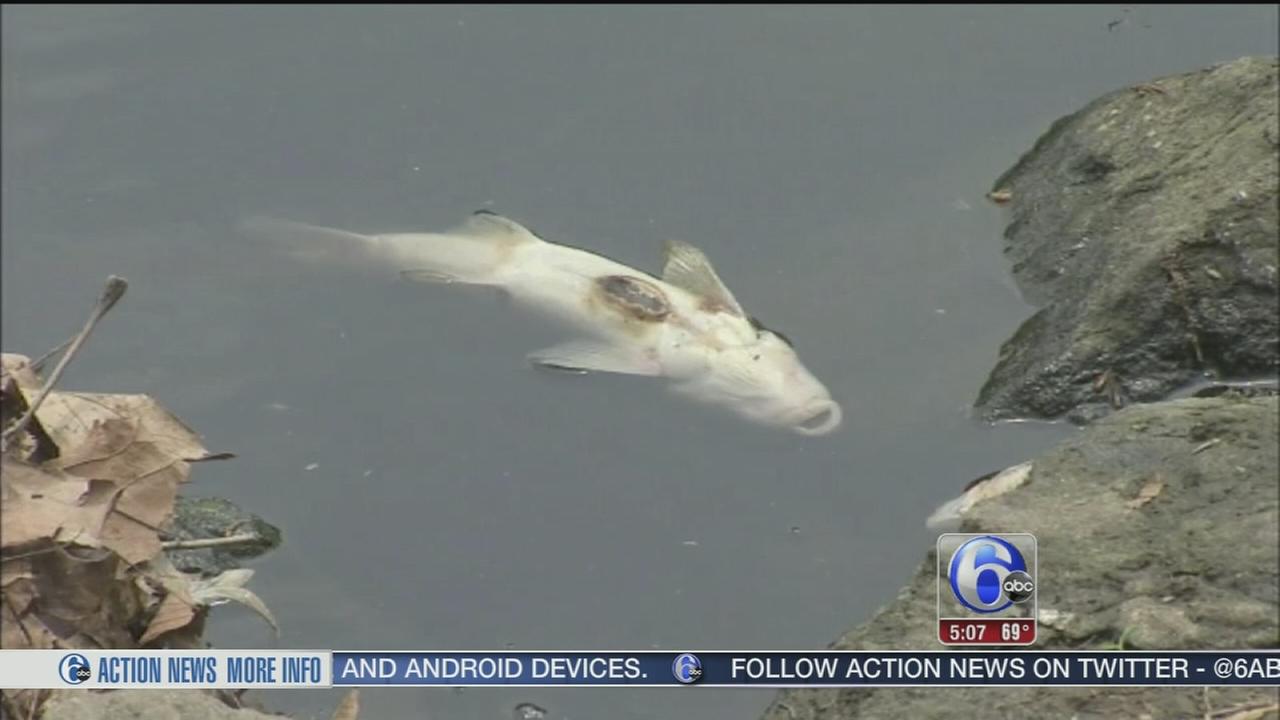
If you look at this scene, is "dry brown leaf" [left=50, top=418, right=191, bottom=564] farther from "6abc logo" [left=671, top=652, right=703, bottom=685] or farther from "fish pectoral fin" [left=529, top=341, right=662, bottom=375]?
"fish pectoral fin" [left=529, top=341, right=662, bottom=375]

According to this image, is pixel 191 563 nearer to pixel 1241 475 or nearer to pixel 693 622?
pixel 693 622

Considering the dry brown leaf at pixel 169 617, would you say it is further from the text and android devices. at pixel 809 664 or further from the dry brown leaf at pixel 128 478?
the text and android devices. at pixel 809 664

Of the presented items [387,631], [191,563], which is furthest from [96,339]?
[387,631]

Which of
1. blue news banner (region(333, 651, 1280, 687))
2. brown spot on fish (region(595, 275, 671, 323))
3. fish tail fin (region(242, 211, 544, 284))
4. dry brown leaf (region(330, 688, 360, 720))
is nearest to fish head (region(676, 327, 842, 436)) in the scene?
brown spot on fish (region(595, 275, 671, 323))

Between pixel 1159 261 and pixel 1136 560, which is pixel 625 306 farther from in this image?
pixel 1136 560

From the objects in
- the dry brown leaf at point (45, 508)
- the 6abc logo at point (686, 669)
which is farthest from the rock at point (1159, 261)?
the dry brown leaf at point (45, 508)

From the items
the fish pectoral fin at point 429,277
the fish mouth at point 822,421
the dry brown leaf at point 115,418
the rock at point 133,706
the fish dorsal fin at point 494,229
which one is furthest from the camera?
the fish dorsal fin at point 494,229
